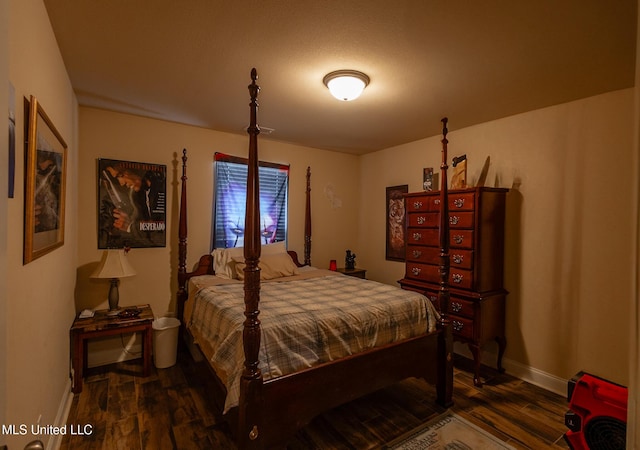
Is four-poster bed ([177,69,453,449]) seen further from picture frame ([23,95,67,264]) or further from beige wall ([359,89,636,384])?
beige wall ([359,89,636,384])

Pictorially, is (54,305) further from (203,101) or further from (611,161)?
(611,161)

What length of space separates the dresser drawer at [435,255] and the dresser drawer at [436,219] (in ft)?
0.76

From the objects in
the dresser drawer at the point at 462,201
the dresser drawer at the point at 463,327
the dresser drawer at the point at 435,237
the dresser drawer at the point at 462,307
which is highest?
the dresser drawer at the point at 462,201

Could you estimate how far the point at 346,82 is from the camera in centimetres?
223

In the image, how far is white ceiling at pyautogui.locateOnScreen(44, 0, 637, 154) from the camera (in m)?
1.59

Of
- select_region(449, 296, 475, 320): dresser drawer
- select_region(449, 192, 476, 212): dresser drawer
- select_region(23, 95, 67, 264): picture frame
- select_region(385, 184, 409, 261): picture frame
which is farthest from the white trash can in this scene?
select_region(449, 192, 476, 212): dresser drawer

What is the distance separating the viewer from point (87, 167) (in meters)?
2.98

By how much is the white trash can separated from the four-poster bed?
0.77 feet

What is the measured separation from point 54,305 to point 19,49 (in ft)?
4.73

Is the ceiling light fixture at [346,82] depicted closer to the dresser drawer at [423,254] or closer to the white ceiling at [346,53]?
the white ceiling at [346,53]

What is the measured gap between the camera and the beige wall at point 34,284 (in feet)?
3.87

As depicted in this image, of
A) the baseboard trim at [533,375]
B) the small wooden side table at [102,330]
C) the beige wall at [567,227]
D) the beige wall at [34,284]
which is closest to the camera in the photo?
the beige wall at [34,284]

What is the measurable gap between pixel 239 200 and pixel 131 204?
1129mm

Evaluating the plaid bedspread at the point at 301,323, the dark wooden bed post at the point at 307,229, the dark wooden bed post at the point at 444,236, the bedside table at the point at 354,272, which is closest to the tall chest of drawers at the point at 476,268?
the dark wooden bed post at the point at 444,236
